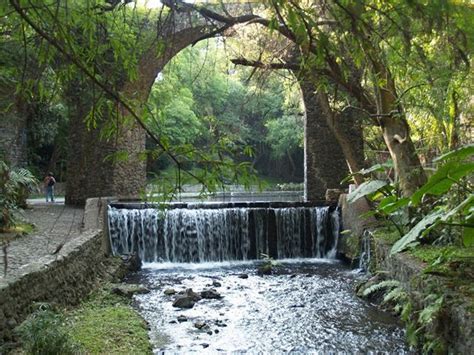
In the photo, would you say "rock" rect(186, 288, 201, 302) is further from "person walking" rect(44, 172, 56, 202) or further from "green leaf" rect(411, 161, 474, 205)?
"person walking" rect(44, 172, 56, 202)

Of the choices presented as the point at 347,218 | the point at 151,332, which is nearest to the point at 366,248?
the point at 347,218

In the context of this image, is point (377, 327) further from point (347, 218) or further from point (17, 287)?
point (347, 218)

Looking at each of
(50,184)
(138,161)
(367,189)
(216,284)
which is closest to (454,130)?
(367,189)

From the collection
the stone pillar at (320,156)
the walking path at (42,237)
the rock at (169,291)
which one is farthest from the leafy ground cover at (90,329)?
the stone pillar at (320,156)

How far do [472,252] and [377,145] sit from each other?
11.7m

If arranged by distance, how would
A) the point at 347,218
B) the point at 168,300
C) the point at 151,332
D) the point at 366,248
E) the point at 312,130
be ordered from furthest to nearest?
the point at 312,130
the point at 347,218
the point at 366,248
the point at 168,300
the point at 151,332

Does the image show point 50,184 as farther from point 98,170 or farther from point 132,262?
point 132,262

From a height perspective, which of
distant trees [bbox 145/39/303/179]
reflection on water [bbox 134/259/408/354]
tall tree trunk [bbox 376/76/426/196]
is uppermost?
distant trees [bbox 145/39/303/179]

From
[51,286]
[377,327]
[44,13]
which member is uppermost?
[44,13]

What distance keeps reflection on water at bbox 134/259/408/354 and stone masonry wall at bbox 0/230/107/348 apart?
0.75 metres

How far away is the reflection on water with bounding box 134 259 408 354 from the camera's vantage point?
4561 millimetres

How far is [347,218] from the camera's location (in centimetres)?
928

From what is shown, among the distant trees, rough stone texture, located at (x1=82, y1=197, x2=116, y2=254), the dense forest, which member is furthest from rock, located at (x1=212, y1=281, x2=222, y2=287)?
the distant trees

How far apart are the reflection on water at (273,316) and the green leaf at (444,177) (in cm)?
174
